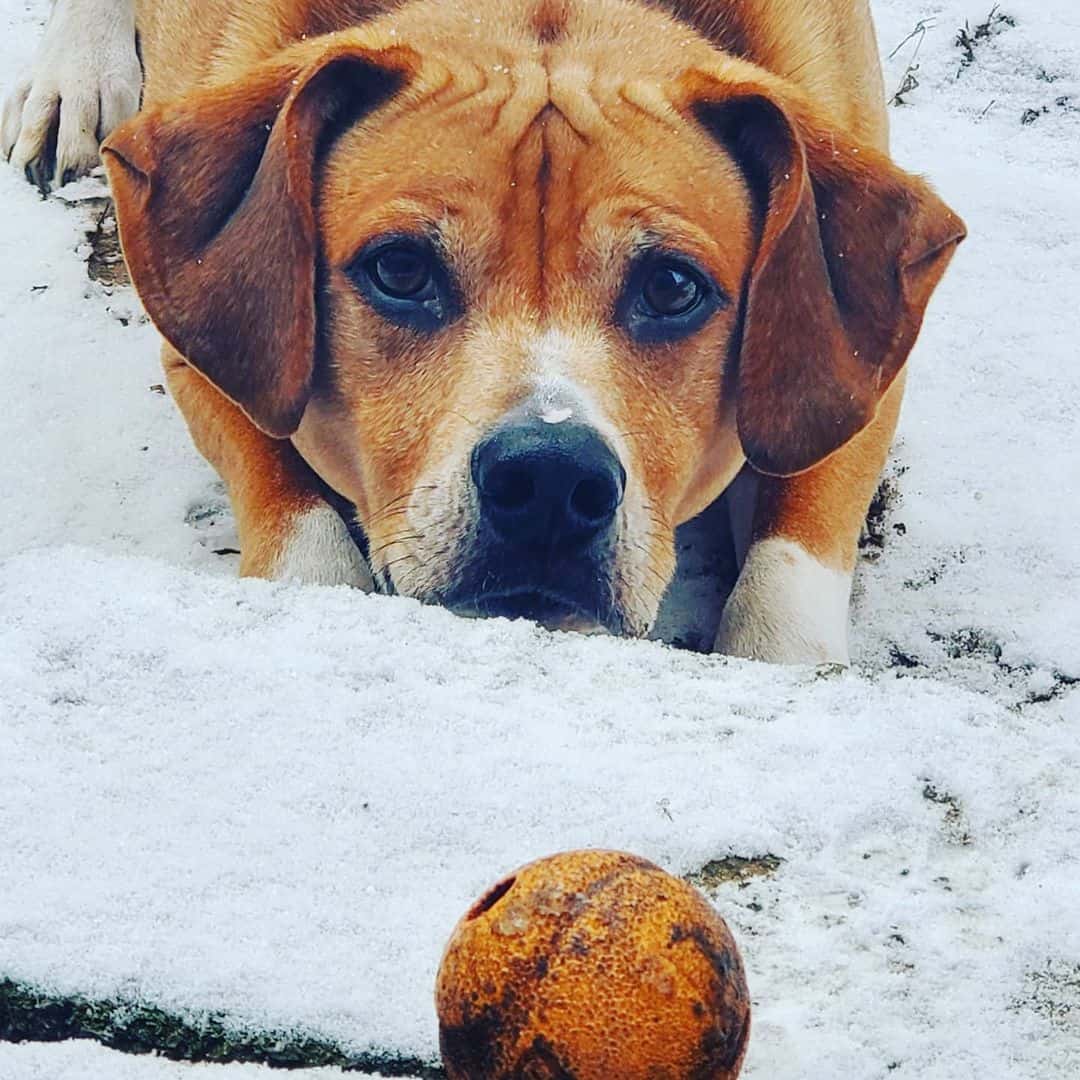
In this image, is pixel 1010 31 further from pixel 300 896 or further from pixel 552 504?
pixel 300 896

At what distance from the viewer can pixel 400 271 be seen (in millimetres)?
3209

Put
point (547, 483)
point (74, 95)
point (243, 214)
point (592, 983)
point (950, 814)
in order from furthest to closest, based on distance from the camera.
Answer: point (74, 95) < point (243, 214) < point (547, 483) < point (950, 814) < point (592, 983)

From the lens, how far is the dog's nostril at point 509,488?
2.88 meters

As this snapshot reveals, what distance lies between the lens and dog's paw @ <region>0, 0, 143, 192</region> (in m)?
5.05

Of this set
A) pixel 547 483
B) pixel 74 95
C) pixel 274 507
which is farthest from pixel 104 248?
pixel 547 483

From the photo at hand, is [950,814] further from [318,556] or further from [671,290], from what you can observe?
[318,556]

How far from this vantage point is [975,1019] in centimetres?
186

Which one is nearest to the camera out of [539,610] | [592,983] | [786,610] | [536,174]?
[592,983]

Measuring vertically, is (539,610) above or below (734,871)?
below

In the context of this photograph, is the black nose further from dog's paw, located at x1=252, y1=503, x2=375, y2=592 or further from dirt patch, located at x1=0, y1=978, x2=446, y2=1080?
dirt patch, located at x1=0, y1=978, x2=446, y2=1080

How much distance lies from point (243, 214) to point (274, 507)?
24.2 inches

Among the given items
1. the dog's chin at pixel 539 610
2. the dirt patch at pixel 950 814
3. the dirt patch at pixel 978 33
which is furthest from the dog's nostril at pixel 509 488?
the dirt patch at pixel 978 33

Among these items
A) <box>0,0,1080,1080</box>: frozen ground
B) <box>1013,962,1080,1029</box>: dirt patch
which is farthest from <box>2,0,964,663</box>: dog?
<box>1013,962,1080,1029</box>: dirt patch

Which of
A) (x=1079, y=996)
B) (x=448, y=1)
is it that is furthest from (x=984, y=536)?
(x=1079, y=996)
